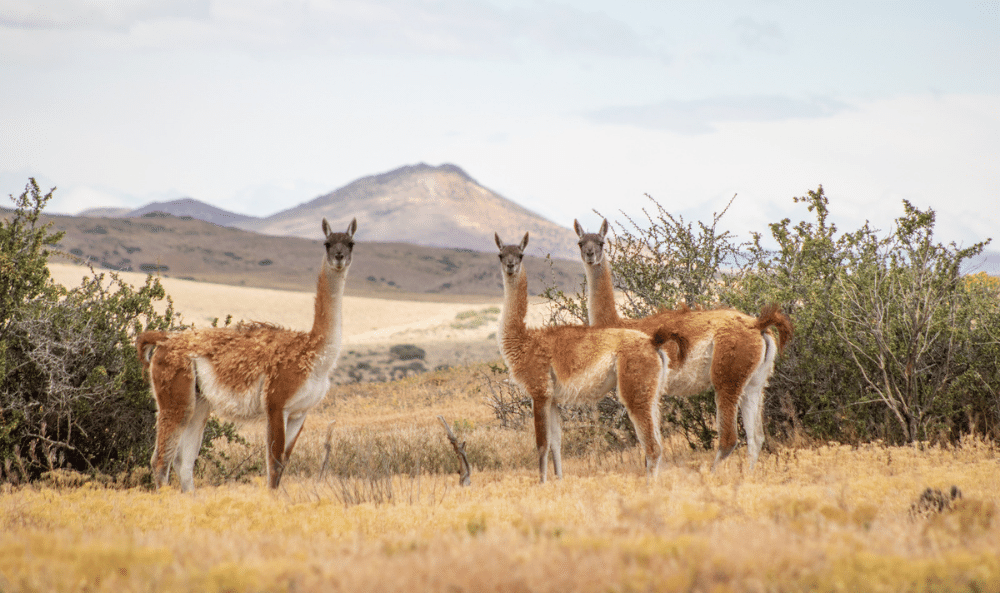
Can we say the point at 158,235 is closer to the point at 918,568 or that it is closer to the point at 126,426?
the point at 126,426

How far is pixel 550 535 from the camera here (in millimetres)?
4531

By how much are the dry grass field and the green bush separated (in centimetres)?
64

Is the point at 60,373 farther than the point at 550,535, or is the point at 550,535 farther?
the point at 60,373

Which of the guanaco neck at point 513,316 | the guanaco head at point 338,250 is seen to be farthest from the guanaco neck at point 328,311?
the guanaco neck at point 513,316

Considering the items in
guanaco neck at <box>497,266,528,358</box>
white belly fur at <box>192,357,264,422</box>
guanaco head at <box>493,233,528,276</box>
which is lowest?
white belly fur at <box>192,357,264,422</box>

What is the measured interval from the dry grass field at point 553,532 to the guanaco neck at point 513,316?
1.45 meters

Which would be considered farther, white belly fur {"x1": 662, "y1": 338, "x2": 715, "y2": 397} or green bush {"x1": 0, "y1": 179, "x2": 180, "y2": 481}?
Result: green bush {"x1": 0, "y1": 179, "x2": 180, "y2": 481}

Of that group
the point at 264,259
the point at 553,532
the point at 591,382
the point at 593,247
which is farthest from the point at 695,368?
the point at 264,259

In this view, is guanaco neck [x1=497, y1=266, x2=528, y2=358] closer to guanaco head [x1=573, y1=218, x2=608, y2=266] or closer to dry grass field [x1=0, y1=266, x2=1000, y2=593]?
guanaco head [x1=573, y1=218, x2=608, y2=266]

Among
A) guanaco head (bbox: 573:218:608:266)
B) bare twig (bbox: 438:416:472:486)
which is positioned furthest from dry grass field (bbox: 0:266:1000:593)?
guanaco head (bbox: 573:218:608:266)

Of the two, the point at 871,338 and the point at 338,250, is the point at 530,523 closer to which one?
the point at 338,250

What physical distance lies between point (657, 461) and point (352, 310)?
51.4 m

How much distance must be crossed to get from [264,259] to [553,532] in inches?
4472

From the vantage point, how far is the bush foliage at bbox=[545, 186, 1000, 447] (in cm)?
977
